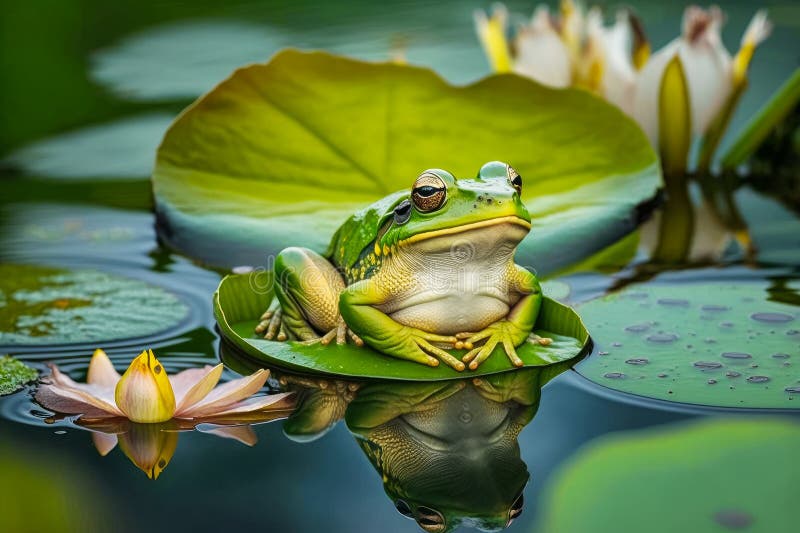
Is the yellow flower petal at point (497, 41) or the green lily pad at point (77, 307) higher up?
the yellow flower petal at point (497, 41)

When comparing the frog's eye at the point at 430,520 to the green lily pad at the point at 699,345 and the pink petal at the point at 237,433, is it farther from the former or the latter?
the green lily pad at the point at 699,345

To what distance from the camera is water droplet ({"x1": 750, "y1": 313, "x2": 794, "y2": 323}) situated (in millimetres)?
2963

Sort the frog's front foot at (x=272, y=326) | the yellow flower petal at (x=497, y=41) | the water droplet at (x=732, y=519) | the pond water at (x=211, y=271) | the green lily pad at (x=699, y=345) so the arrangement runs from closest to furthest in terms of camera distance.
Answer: the water droplet at (x=732, y=519)
the pond water at (x=211, y=271)
the green lily pad at (x=699, y=345)
the frog's front foot at (x=272, y=326)
the yellow flower petal at (x=497, y=41)

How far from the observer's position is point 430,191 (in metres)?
2.62

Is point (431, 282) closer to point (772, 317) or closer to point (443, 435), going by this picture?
point (443, 435)

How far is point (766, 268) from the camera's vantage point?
3.59 m

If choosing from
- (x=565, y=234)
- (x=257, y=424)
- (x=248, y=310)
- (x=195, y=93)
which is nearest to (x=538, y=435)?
(x=257, y=424)

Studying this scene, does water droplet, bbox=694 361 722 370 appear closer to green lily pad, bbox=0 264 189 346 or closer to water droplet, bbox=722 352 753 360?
water droplet, bbox=722 352 753 360

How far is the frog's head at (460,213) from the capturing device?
8.43 ft

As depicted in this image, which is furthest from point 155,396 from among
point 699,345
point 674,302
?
point 674,302

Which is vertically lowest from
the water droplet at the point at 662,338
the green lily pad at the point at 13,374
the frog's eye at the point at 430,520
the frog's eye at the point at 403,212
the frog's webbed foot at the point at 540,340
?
the green lily pad at the point at 13,374

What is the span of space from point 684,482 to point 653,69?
2.80m

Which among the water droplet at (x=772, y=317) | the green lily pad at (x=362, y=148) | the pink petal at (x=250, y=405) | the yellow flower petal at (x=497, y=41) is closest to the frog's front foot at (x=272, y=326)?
the pink petal at (x=250, y=405)

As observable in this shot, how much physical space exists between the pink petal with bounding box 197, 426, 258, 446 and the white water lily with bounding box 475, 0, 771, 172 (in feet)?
8.94
